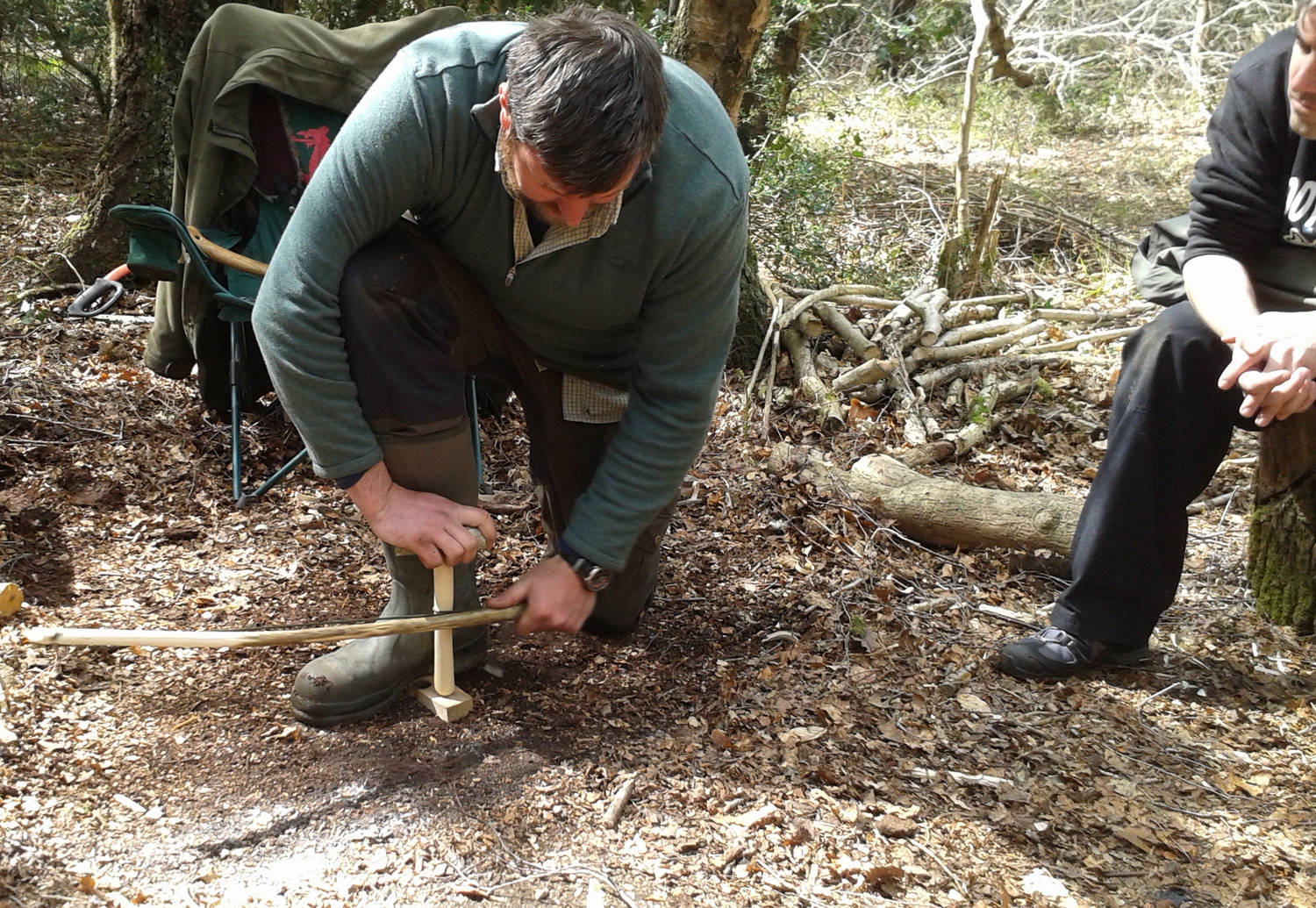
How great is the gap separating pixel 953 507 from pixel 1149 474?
0.81 metres

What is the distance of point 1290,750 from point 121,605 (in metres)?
2.86

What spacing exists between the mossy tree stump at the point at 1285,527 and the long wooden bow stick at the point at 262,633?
2031 mm

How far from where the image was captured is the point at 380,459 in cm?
208

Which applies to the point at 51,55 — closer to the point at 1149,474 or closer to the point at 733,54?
the point at 733,54

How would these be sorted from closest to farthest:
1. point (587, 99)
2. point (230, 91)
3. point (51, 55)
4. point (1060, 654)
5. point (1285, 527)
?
point (587, 99) → point (1060, 654) → point (1285, 527) → point (230, 91) → point (51, 55)

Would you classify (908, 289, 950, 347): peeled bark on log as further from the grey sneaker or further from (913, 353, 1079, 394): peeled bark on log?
the grey sneaker

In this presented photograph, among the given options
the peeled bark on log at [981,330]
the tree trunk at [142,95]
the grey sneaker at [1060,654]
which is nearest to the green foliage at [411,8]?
the tree trunk at [142,95]

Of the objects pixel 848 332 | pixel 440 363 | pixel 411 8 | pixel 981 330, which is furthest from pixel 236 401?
pixel 411 8

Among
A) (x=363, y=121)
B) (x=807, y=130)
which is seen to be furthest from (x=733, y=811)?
(x=807, y=130)

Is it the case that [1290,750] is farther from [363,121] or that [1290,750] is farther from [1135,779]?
[363,121]

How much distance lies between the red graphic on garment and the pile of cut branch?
168cm

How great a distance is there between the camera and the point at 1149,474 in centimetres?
243

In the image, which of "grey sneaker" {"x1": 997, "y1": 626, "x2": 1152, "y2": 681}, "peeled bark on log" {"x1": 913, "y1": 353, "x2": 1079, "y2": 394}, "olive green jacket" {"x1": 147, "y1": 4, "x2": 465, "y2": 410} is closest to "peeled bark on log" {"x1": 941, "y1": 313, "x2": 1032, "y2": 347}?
"peeled bark on log" {"x1": 913, "y1": 353, "x2": 1079, "y2": 394}

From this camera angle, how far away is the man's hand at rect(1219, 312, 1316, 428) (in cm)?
219
